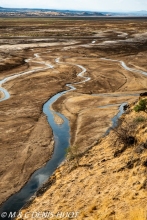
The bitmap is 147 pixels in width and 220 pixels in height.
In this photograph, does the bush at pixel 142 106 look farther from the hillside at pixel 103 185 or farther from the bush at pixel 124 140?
the bush at pixel 124 140

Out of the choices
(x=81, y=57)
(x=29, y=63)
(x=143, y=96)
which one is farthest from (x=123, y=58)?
(x=143, y=96)

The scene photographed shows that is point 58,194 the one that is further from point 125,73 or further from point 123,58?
point 123,58

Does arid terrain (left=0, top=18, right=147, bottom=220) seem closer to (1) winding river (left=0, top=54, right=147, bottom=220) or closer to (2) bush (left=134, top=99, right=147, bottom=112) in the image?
(1) winding river (left=0, top=54, right=147, bottom=220)

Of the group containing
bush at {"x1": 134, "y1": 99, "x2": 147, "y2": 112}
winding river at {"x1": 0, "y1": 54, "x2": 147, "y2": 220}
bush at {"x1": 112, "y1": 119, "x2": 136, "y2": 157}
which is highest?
bush at {"x1": 134, "y1": 99, "x2": 147, "y2": 112}

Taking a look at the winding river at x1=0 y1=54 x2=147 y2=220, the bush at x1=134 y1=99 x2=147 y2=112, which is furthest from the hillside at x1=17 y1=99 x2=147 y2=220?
the bush at x1=134 y1=99 x2=147 y2=112

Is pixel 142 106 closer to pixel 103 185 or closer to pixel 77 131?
pixel 77 131

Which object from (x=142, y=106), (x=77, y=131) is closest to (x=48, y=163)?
(x=77, y=131)

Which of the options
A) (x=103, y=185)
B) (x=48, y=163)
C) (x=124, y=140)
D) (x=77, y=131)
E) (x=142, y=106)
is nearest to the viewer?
(x=103, y=185)
